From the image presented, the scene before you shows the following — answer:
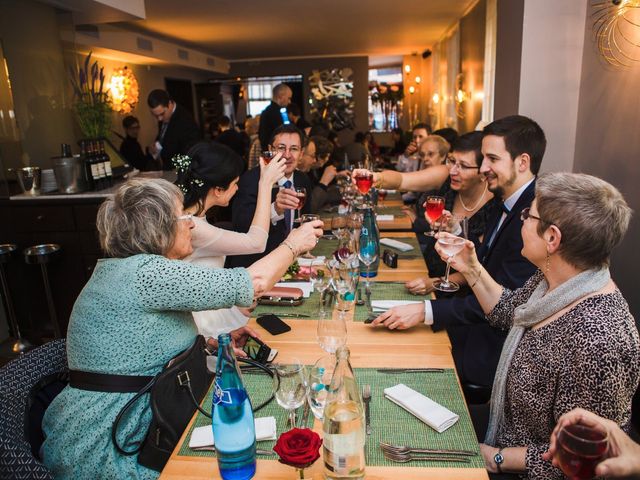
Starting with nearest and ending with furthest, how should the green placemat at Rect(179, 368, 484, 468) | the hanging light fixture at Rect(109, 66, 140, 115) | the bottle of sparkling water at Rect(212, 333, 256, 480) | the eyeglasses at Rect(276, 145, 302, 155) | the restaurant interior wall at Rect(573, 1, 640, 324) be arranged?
the bottle of sparkling water at Rect(212, 333, 256, 480) < the green placemat at Rect(179, 368, 484, 468) < the restaurant interior wall at Rect(573, 1, 640, 324) < the eyeglasses at Rect(276, 145, 302, 155) < the hanging light fixture at Rect(109, 66, 140, 115)

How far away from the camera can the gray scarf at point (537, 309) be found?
1.40 m

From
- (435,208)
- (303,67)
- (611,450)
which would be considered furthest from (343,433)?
(303,67)

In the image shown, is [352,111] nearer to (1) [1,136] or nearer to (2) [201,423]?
(1) [1,136]

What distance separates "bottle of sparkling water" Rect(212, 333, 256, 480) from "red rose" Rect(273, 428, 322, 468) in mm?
145

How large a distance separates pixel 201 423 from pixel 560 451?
93cm

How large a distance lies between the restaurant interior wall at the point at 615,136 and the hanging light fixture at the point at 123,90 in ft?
25.4

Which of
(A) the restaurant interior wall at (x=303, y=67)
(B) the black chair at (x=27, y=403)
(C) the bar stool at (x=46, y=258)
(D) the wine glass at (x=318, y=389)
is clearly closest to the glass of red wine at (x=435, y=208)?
(D) the wine glass at (x=318, y=389)

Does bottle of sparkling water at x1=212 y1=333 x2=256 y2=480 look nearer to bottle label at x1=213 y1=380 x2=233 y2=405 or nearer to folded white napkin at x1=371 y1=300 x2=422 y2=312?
bottle label at x1=213 y1=380 x2=233 y2=405

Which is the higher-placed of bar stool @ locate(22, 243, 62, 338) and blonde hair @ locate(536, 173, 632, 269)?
blonde hair @ locate(536, 173, 632, 269)

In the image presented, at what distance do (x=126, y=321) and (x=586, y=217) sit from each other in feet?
4.49

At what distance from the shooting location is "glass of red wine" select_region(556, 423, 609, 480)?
88 centimetres

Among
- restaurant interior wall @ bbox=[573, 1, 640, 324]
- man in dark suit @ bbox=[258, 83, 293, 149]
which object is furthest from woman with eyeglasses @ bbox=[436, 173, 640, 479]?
man in dark suit @ bbox=[258, 83, 293, 149]

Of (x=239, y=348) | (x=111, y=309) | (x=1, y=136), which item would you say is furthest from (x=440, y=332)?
(x=1, y=136)

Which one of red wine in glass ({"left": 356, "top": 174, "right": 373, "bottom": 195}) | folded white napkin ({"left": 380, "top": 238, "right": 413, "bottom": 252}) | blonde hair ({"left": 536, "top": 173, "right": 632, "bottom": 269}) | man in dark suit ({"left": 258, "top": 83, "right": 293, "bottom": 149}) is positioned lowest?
folded white napkin ({"left": 380, "top": 238, "right": 413, "bottom": 252})
